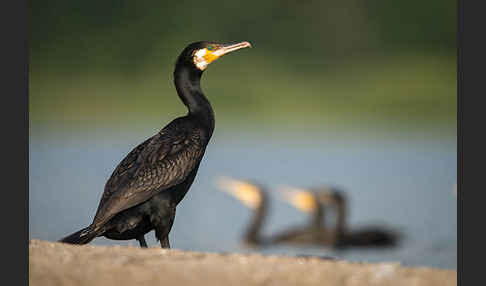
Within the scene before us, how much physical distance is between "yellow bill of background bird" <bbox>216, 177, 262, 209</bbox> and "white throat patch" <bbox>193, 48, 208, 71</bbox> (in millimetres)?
7114

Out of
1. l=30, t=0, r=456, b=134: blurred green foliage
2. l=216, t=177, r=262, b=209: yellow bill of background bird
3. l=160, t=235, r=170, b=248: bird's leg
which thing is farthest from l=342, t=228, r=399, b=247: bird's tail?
l=160, t=235, r=170, b=248: bird's leg

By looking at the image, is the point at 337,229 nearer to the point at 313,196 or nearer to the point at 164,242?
the point at 313,196

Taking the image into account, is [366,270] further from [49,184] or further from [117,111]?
[117,111]

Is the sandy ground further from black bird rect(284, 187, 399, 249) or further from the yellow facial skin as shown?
black bird rect(284, 187, 399, 249)

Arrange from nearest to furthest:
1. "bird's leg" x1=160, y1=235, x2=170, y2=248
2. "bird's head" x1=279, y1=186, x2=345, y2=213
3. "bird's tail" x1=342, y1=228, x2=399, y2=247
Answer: "bird's leg" x1=160, y1=235, x2=170, y2=248, "bird's tail" x1=342, y1=228, x2=399, y2=247, "bird's head" x1=279, y1=186, x2=345, y2=213

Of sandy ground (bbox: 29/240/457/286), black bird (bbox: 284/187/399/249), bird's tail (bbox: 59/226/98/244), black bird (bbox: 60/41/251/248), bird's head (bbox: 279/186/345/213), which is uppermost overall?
bird's head (bbox: 279/186/345/213)

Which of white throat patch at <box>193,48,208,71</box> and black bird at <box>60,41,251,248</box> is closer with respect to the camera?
black bird at <box>60,41,251,248</box>

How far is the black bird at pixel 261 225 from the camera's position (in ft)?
47.0

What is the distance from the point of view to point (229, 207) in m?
16.6

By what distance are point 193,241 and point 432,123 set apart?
159 inches

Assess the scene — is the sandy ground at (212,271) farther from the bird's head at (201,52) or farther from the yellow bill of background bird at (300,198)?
the yellow bill of background bird at (300,198)

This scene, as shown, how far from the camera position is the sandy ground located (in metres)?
5.79

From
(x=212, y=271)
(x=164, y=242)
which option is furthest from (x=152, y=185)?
(x=212, y=271)

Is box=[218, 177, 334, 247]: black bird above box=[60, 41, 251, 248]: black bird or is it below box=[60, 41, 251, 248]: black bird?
above
